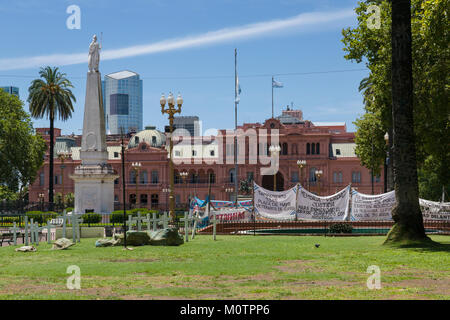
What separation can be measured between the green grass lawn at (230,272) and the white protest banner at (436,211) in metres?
11.7

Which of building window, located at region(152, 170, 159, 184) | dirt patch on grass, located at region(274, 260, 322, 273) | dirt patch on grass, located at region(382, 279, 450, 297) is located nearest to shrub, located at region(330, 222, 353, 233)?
dirt patch on grass, located at region(274, 260, 322, 273)

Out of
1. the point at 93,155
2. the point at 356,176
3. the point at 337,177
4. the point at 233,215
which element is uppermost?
the point at 93,155

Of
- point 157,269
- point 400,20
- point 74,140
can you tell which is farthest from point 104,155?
point 74,140

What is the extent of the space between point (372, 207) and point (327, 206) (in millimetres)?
2126

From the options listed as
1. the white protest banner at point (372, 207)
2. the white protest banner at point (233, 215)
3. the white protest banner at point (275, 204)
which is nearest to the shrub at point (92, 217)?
the white protest banner at point (233, 215)

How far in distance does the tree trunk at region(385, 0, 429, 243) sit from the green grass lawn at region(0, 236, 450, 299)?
1021 millimetres

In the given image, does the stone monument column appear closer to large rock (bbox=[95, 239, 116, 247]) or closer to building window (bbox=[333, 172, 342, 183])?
large rock (bbox=[95, 239, 116, 247])

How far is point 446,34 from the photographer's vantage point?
2200 cm

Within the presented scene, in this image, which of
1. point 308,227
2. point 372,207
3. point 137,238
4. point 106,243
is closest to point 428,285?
point 137,238

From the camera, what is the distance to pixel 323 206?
99.2ft

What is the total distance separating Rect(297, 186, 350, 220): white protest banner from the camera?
1180 inches

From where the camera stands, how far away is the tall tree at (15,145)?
57625mm

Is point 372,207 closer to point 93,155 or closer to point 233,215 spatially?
point 233,215
